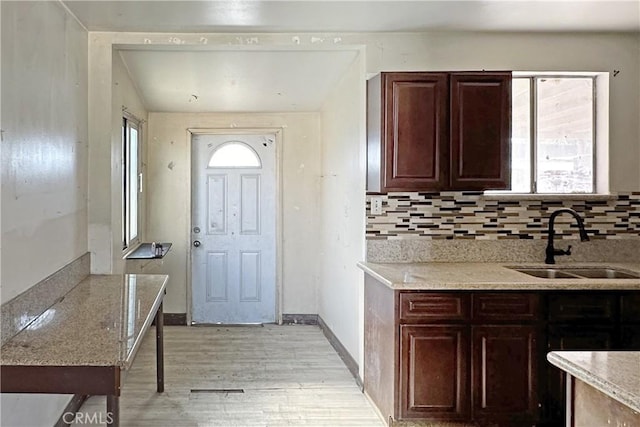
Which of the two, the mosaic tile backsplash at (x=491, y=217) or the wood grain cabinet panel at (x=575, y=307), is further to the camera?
the mosaic tile backsplash at (x=491, y=217)

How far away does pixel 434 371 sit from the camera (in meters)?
2.75

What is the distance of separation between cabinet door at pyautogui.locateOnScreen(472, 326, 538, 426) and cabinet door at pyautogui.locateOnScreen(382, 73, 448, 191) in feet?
3.03

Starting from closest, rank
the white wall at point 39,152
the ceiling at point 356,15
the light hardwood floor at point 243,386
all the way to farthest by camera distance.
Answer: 1. the white wall at point 39,152
2. the ceiling at point 356,15
3. the light hardwood floor at point 243,386

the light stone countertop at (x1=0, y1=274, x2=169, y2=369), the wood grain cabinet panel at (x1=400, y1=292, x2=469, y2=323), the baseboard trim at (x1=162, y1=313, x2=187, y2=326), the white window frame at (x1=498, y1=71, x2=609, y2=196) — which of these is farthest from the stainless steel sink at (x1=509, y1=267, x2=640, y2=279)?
the baseboard trim at (x1=162, y1=313, x2=187, y2=326)

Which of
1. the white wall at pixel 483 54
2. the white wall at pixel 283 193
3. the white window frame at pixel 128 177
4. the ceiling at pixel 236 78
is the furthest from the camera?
the white wall at pixel 283 193

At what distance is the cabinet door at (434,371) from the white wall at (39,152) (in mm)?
1825

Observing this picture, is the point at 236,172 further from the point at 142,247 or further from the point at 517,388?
the point at 517,388

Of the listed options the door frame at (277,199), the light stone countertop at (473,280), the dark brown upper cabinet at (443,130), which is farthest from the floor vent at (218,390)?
the door frame at (277,199)

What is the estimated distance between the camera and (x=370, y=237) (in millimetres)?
3389

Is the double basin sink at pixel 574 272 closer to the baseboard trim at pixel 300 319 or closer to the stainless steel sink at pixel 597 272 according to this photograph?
the stainless steel sink at pixel 597 272

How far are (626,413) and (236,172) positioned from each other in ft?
14.6

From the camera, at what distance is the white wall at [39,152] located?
2.13 metres

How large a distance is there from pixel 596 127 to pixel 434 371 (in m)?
2.08

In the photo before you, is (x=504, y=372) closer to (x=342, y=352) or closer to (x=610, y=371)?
(x=610, y=371)
